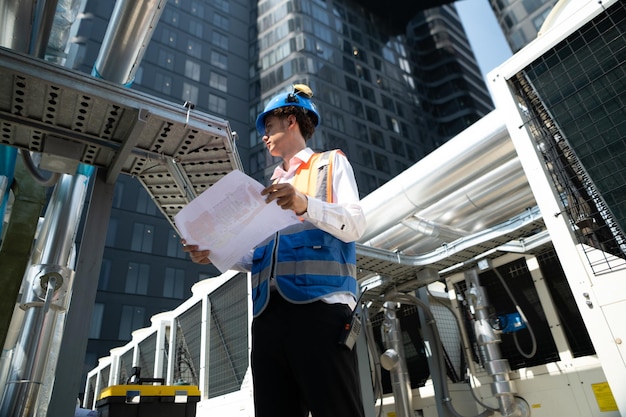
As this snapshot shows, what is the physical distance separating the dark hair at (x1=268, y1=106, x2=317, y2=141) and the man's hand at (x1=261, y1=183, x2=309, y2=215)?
67 centimetres

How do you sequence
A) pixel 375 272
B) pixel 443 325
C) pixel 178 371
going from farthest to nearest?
1. pixel 178 371
2. pixel 443 325
3. pixel 375 272

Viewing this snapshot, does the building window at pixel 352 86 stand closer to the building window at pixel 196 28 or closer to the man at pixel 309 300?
the building window at pixel 196 28

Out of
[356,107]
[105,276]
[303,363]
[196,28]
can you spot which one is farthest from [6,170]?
[196,28]

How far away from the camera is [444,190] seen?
16.1 feet

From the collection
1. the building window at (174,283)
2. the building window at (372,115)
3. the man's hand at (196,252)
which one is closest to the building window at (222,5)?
the building window at (372,115)

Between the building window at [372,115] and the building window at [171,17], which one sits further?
the building window at [372,115]

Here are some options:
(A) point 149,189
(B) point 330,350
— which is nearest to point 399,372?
(A) point 149,189

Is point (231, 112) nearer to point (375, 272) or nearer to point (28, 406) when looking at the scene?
point (375, 272)

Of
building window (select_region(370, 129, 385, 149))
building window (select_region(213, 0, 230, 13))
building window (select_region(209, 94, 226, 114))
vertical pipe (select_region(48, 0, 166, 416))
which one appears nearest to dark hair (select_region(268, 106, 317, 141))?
vertical pipe (select_region(48, 0, 166, 416))

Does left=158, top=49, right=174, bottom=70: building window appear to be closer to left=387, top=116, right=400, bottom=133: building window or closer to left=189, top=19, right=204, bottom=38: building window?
left=189, top=19, right=204, bottom=38: building window

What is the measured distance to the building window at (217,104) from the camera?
30500 mm

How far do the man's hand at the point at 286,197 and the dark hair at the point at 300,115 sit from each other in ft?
2.19

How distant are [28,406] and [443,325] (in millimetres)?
5176

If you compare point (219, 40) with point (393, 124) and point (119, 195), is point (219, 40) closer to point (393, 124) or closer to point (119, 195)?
point (393, 124)
